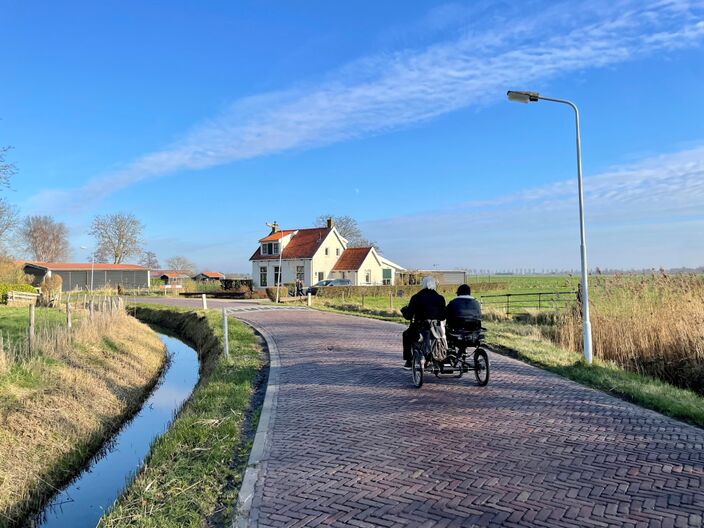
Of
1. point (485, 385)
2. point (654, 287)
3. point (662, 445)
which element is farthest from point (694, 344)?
point (662, 445)

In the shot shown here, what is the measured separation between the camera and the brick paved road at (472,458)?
374 centimetres

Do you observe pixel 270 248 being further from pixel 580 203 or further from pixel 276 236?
pixel 580 203

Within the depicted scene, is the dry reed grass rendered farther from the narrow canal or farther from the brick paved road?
the narrow canal

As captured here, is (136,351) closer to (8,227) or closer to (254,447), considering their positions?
(254,447)

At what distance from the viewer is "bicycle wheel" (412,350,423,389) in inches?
304

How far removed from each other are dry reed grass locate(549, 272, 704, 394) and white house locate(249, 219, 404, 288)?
35.4 meters

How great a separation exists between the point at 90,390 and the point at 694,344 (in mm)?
11901

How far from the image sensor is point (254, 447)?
540cm

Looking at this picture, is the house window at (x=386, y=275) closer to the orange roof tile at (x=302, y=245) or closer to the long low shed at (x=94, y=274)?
the orange roof tile at (x=302, y=245)

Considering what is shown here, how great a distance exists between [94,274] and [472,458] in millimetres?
65776

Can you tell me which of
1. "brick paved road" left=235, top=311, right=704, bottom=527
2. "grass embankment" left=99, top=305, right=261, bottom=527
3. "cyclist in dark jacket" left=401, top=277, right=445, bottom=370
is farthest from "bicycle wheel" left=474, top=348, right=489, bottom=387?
"grass embankment" left=99, top=305, right=261, bottom=527

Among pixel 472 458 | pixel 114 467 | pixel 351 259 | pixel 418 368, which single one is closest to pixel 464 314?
pixel 418 368

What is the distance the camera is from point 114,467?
751 cm

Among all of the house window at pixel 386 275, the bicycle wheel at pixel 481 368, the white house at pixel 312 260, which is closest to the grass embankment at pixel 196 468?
the bicycle wheel at pixel 481 368
